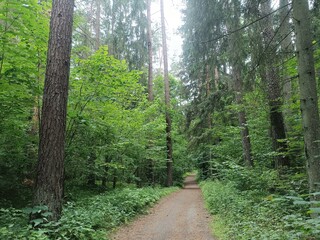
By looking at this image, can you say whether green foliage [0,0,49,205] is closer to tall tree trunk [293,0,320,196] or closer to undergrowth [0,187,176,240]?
undergrowth [0,187,176,240]

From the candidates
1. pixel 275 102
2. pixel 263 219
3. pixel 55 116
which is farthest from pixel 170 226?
pixel 275 102

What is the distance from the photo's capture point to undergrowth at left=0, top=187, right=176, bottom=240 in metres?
4.00

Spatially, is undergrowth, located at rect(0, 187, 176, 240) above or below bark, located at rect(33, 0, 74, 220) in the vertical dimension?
below

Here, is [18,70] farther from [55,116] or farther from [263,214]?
[263,214]

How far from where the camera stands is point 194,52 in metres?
7.71

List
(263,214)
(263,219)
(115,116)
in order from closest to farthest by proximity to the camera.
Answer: (263,219) < (263,214) < (115,116)

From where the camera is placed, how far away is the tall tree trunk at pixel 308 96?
4016mm

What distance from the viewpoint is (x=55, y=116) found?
4.49m

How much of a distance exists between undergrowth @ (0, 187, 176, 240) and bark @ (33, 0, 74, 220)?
253 millimetres

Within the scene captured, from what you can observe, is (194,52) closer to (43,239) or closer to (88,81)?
(88,81)

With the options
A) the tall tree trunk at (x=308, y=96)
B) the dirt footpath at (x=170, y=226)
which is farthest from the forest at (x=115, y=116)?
the dirt footpath at (x=170, y=226)

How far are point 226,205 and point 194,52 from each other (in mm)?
5006

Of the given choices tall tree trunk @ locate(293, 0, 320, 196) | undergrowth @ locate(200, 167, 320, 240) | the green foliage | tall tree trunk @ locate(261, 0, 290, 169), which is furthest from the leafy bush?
the green foliage

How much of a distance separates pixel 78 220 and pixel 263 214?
4.13 m
